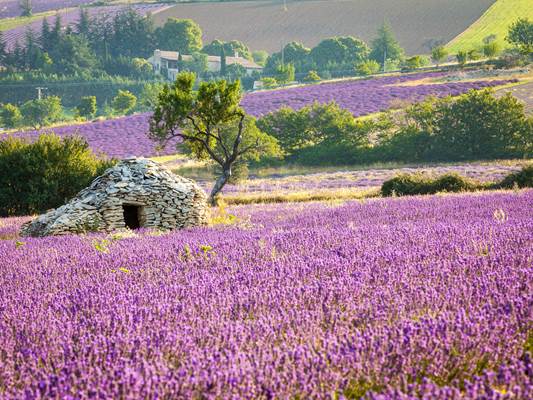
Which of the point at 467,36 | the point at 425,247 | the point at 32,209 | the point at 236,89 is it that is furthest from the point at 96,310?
the point at 467,36

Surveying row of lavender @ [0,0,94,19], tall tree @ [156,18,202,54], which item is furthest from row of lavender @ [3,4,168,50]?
row of lavender @ [0,0,94,19]

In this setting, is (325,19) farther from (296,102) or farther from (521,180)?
(521,180)

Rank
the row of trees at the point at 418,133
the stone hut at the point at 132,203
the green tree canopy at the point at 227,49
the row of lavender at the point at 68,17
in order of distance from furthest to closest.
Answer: the row of lavender at the point at 68,17
the green tree canopy at the point at 227,49
the row of trees at the point at 418,133
the stone hut at the point at 132,203

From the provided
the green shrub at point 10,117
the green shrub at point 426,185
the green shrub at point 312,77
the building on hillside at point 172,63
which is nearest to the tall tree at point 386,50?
the green shrub at point 312,77

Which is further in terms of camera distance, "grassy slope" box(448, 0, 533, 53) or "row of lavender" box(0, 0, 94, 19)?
"row of lavender" box(0, 0, 94, 19)

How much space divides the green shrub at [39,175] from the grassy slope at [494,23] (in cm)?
9776

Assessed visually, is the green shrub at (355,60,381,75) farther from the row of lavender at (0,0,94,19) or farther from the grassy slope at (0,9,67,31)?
the row of lavender at (0,0,94,19)

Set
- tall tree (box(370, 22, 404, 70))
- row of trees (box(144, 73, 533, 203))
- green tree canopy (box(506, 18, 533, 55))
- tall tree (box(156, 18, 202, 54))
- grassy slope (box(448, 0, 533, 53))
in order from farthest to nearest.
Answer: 1. tall tree (box(156, 18, 202, 54))
2. grassy slope (box(448, 0, 533, 53))
3. tall tree (box(370, 22, 404, 70))
4. green tree canopy (box(506, 18, 533, 55))
5. row of trees (box(144, 73, 533, 203))

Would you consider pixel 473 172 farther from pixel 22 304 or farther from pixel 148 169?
pixel 22 304

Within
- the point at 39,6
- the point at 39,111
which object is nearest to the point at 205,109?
the point at 39,111

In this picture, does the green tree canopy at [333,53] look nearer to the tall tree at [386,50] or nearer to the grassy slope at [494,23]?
the tall tree at [386,50]

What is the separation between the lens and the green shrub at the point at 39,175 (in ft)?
61.8

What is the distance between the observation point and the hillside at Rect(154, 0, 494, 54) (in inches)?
5290

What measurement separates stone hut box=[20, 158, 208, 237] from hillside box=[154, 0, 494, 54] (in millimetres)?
117874
